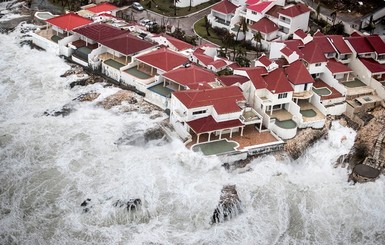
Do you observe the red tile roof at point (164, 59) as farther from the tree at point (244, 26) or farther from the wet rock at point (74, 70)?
the tree at point (244, 26)

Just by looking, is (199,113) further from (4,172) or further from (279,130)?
(4,172)

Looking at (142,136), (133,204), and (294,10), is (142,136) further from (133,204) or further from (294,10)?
(294,10)

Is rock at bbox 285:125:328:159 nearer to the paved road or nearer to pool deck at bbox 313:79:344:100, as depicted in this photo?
pool deck at bbox 313:79:344:100

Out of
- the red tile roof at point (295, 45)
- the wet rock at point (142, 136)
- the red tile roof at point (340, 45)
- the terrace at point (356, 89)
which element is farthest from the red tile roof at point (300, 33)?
the wet rock at point (142, 136)

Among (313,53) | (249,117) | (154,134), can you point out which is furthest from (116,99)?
(313,53)

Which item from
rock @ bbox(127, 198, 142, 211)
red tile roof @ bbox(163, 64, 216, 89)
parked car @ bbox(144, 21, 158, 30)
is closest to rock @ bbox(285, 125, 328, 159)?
red tile roof @ bbox(163, 64, 216, 89)

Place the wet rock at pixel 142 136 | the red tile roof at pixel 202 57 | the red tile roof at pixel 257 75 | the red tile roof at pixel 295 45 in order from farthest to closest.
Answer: the red tile roof at pixel 202 57, the red tile roof at pixel 295 45, the red tile roof at pixel 257 75, the wet rock at pixel 142 136
